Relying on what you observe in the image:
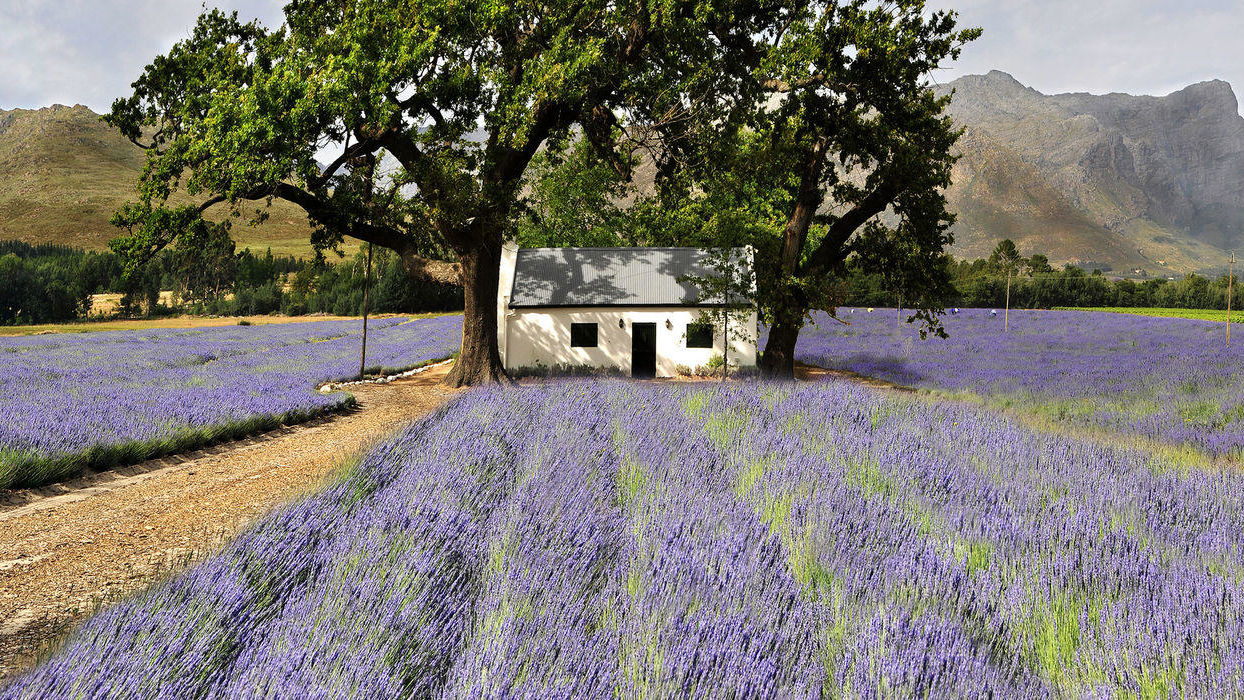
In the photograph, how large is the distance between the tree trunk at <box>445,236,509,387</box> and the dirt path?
6.75 meters

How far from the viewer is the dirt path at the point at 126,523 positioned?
11.9 ft

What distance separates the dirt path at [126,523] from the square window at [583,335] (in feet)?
37.9

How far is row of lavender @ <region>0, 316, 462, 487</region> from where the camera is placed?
24.7 ft

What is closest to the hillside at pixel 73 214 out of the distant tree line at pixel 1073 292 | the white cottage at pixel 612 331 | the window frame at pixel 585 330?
the distant tree line at pixel 1073 292

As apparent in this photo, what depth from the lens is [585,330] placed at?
833 inches

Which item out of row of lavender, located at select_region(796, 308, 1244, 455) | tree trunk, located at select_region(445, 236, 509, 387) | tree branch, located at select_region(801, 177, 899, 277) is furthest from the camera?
tree trunk, located at select_region(445, 236, 509, 387)

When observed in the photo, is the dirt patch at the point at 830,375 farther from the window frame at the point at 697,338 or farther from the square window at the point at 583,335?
Answer: the square window at the point at 583,335

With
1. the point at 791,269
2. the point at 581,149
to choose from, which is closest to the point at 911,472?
the point at 791,269

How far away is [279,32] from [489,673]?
18610 mm

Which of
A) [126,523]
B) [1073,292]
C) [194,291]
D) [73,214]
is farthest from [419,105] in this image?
[73,214]

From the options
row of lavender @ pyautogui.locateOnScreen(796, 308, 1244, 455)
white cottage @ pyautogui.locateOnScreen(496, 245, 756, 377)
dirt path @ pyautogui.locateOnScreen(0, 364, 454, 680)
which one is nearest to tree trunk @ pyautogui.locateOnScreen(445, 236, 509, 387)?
white cottage @ pyautogui.locateOnScreen(496, 245, 756, 377)

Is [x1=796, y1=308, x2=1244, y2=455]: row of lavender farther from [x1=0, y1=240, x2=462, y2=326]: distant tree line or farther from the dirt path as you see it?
[x1=0, y1=240, x2=462, y2=326]: distant tree line

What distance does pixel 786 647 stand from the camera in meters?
1.93

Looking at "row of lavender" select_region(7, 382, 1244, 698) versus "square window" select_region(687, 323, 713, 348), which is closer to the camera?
"row of lavender" select_region(7, 382, 1244, 698)
